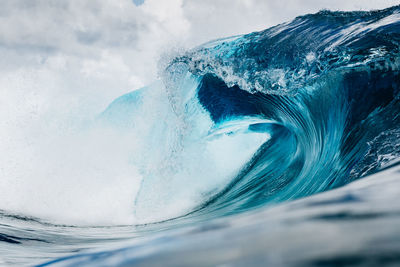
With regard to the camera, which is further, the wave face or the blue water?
the wave face

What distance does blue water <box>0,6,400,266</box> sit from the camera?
0.92 m

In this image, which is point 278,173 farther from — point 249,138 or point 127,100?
point 127,100

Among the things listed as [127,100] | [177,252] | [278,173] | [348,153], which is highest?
[127,100]

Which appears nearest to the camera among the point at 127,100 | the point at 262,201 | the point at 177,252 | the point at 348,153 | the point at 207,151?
the point at 177,252

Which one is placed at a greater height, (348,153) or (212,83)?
(212,83)

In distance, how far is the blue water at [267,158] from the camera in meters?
0.92

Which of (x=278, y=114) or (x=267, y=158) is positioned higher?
(x=278, y=114)

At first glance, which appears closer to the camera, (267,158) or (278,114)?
(278,114)

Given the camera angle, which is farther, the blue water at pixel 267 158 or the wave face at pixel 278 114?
the wave face at pixel 278 114

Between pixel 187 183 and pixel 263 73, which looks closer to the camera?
pixel 263 73

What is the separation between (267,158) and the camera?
5836 mm

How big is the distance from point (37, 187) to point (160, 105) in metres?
2.70

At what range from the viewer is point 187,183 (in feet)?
18.2

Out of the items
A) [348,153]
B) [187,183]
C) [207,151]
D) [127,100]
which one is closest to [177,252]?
[348,153]
